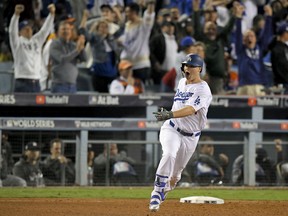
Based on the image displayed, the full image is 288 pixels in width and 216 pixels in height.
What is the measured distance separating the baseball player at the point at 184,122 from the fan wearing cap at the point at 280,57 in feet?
22.6

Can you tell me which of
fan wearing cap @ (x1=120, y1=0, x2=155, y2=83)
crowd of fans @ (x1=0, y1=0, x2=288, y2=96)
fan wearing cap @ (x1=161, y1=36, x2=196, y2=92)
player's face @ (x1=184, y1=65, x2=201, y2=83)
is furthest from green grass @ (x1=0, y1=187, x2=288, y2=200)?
player's face @ (x1=184, y1=65, x2=201, y2=83)

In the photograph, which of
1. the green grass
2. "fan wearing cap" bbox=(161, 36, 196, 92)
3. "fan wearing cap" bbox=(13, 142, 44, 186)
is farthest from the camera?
"fan wearing cap" bbox=(161, 36, 196, 92)

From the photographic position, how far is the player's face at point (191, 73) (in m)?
10.0

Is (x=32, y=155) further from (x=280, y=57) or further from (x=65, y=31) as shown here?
(x=280, y=57)

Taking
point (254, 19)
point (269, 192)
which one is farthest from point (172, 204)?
point (254, 19)

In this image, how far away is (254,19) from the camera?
18.0 metres

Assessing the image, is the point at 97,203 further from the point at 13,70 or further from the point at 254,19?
the point at 254,19

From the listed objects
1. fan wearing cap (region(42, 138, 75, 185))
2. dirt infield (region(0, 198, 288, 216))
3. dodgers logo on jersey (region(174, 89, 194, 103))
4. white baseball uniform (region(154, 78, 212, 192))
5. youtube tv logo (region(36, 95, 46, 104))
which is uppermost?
youtube tv logo (region(36, 95, 46, 104))

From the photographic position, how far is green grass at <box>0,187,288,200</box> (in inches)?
519

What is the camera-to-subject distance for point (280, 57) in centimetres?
1670

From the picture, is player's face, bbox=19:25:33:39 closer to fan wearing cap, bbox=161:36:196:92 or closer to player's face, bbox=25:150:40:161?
player's face, bbox=25:150:40:161

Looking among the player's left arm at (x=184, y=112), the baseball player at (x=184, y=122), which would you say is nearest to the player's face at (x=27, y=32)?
the baseball player at (x=184, y=122)

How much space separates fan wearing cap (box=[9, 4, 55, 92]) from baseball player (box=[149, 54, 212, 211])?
19.6 ft

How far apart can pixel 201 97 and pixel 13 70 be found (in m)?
7.11
